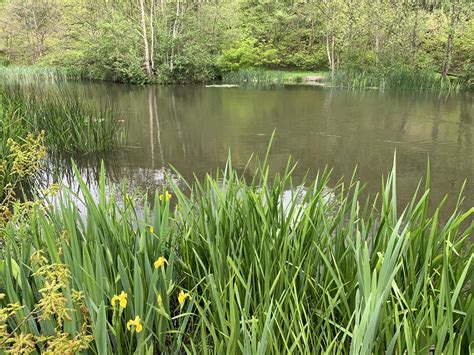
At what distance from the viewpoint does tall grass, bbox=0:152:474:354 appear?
114 cm

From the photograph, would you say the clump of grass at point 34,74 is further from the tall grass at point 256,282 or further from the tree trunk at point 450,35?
the tall grass at point 256,282

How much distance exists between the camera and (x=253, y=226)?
1.59m

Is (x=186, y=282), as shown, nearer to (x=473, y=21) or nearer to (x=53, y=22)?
(x=473, y=21)

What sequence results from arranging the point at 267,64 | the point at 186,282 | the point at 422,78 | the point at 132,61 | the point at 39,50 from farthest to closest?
the point at 39,50, the point at 267,64, the point at 132,61, the point at 422,78, the point at 186,282

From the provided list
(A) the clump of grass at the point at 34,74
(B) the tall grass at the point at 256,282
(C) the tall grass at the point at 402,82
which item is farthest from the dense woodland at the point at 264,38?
(B) the tall grass at the point at 256,282

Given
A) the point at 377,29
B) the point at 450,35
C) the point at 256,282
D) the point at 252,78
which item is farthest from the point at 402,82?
the point at 256,282

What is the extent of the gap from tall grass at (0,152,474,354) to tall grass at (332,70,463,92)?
14418mm

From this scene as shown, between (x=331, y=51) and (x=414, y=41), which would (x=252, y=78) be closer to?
(x=331, y=51)

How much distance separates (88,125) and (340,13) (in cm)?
1832

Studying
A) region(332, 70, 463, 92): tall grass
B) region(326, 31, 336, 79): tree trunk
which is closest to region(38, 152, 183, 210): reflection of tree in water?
region(332, 70, 463, 92): tall grass

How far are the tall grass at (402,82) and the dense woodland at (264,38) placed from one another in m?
1.37

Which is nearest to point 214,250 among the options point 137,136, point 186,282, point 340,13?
point 186,282

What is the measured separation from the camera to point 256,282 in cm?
154

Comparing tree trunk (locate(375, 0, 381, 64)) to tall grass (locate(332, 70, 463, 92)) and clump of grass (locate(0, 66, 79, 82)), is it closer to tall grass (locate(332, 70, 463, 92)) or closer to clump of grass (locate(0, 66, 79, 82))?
tall grass (locate(332, 70, 463, 92))
